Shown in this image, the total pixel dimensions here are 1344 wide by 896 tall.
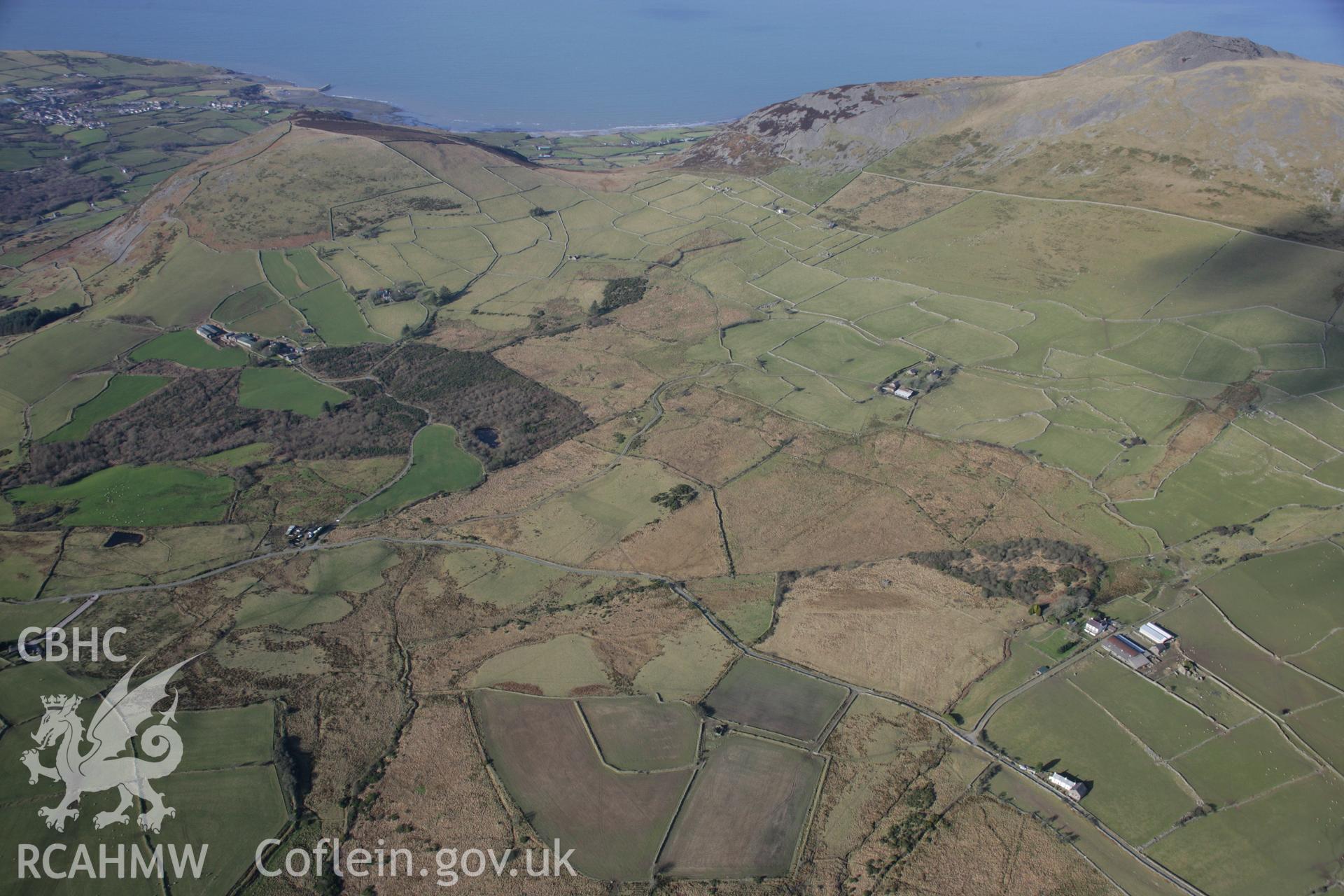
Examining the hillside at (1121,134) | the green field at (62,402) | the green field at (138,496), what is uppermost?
the hillside at (1121,134)

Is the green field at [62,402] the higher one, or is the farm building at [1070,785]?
the green field at [62,402]

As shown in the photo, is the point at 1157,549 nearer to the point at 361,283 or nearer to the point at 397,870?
the point at 397,870

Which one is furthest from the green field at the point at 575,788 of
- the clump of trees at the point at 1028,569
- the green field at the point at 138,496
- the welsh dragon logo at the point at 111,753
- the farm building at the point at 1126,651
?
the green field at the point at 138,496

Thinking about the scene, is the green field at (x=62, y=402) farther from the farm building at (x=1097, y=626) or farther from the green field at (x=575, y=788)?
the farm building at (x=1097, y=626)

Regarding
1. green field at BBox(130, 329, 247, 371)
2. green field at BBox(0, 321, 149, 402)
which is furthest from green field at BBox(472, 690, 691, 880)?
green field at BBox(0, 321, 149, 402)

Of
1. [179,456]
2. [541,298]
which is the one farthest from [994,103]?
[179,456]

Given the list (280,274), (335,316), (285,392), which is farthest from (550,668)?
(280,274)
